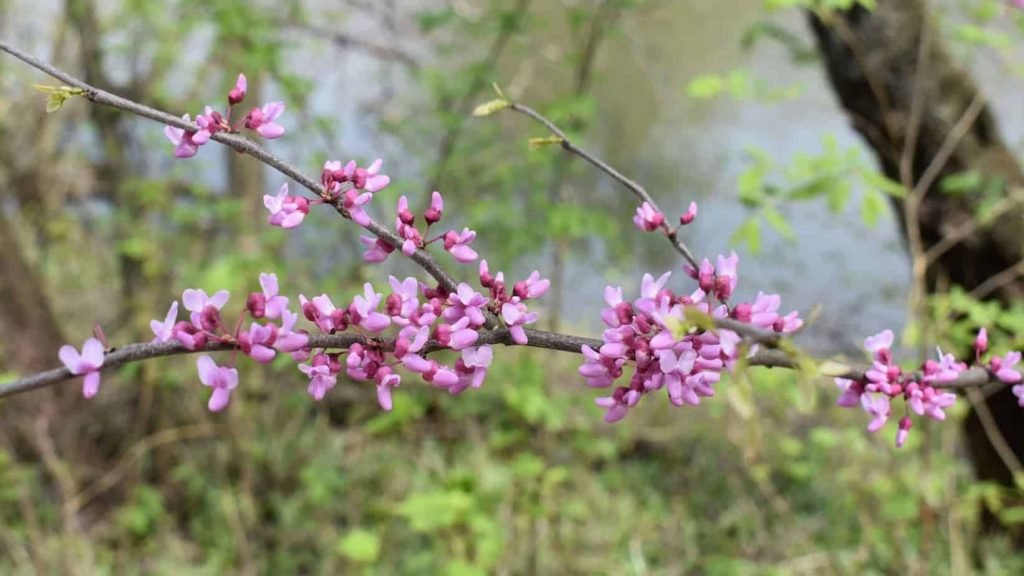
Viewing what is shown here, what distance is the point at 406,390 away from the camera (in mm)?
4598

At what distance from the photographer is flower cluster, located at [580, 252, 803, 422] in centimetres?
68

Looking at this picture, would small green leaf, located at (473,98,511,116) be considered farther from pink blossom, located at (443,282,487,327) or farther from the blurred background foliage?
the blurred background foliage

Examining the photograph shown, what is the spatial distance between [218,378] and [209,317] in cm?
7

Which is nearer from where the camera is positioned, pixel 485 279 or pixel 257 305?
pixel 257 305

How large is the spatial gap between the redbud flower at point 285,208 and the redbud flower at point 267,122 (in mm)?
53

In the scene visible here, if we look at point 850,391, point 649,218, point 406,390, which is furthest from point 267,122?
point 406,390

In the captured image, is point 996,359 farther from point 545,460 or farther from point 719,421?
point 719,421

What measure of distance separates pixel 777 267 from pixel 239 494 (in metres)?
5.45

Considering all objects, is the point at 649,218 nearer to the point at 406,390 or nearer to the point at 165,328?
the point at 165,328

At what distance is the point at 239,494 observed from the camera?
13.7 ft

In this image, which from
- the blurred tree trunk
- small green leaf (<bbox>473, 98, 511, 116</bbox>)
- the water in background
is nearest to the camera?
small green leaf (<bbox>473, 98, 511, 116</bbox>)

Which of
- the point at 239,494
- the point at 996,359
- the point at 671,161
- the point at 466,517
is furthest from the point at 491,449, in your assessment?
the point at 671,161

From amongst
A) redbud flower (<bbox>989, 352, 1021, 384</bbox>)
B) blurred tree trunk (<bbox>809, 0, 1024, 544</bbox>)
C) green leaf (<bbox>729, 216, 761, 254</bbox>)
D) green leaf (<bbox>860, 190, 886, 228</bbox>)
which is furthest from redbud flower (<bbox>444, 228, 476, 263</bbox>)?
blurred tree trunk (<bbox>809, 0, 1024, 544</bbox>)

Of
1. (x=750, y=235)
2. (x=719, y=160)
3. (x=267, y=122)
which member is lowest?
(x=267, y=122)
